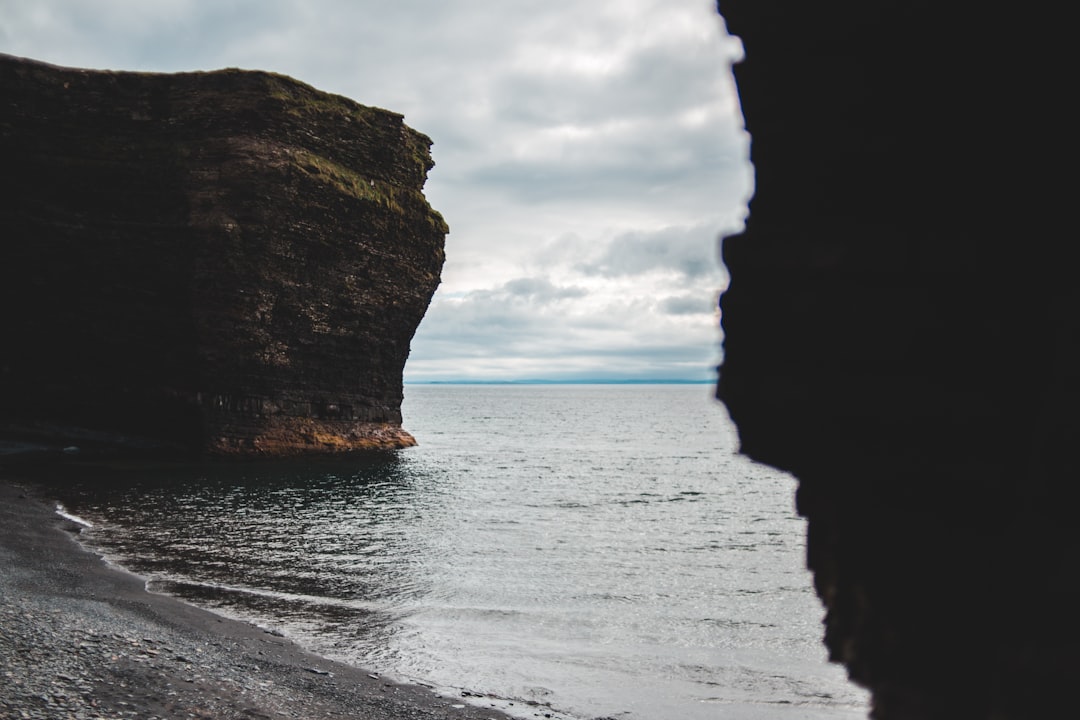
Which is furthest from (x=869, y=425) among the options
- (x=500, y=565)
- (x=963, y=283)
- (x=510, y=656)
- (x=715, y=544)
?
(x=715, y=544)

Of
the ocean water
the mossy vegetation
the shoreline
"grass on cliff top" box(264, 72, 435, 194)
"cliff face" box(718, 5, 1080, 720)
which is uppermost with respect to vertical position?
"grass on cliff top" box(264, 72, 435, 194)

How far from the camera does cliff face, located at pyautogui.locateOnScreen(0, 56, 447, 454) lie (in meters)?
39.2

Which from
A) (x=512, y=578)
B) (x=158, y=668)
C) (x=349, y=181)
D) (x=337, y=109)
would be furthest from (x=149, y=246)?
(x=158, y=668)

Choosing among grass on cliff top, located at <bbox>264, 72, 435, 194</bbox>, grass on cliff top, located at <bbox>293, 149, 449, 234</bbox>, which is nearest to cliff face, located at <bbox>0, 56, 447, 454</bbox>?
grass on cliff top, located at <bbox>264, 72, 435, 194</bbox>

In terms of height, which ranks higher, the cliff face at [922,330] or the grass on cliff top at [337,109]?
the grass on cliff top at [337,109]

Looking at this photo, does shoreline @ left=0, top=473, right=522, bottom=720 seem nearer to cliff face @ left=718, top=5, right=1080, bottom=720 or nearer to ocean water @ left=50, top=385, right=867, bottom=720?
ocean water @ left=50, top=385, right=867, bottom=720

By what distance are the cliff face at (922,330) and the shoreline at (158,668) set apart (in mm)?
7538

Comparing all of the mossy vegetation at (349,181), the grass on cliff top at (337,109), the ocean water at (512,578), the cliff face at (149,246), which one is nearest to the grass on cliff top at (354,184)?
the mossy vegetation at (349,181)

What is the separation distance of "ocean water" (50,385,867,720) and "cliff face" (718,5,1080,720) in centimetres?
767

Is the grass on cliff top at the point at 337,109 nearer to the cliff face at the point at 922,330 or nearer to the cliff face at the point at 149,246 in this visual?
the cliff face at the point at 149,246

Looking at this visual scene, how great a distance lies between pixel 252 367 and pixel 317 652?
3138 centimetres

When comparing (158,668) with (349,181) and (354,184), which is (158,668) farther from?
(354,184)

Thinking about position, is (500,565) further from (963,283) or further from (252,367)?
(252,367)

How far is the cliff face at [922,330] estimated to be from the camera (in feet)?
10.6
